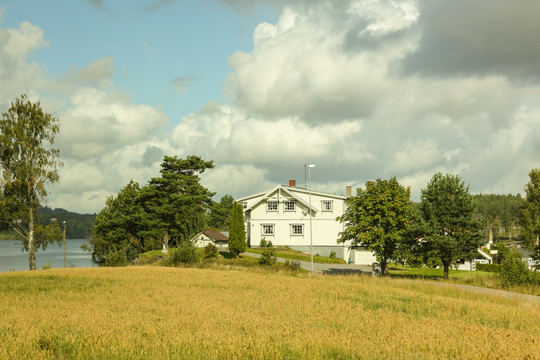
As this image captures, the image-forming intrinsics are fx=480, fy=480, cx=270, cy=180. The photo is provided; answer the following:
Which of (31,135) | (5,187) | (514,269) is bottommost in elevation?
(514,269)

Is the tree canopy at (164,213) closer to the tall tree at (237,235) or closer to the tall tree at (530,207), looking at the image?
the tall tree at (237,235)

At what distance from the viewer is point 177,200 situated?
68.0 meters

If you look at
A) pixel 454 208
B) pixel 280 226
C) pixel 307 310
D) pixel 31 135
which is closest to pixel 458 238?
pixel 454 208

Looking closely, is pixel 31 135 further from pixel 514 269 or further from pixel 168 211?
pixel 514 269

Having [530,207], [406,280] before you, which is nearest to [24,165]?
[406,280]

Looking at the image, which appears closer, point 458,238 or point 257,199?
point 458,238

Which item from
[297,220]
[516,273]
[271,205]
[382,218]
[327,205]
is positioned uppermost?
[271,205]

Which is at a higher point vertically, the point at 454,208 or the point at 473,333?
the point at 454,208

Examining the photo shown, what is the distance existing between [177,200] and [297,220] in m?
17.2

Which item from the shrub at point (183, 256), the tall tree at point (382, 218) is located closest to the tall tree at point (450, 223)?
the tall tree at point (382, 218)

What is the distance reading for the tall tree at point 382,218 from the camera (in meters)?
41.3

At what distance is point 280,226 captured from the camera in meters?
67.8

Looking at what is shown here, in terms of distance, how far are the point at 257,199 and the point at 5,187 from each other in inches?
1276

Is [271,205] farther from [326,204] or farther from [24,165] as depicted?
[24,165]
